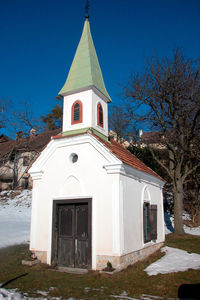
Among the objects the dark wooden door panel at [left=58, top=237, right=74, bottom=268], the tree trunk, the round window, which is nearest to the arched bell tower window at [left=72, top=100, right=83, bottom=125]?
the round window

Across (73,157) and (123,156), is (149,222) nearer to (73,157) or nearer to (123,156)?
Result: (123,156)

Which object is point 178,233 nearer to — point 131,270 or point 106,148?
point 131,270

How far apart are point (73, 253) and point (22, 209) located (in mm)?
13970

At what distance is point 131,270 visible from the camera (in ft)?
26.3

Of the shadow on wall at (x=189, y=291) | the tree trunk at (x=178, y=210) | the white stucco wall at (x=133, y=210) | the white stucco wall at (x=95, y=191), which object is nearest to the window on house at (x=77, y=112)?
the white stucco wall at (x=95, y=191)

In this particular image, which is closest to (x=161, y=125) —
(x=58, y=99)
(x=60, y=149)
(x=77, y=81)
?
(x=77, y=81)

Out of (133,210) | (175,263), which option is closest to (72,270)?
(133,210)

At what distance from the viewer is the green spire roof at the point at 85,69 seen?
10.9m

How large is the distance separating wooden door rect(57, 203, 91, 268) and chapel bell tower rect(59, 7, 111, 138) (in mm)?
3211

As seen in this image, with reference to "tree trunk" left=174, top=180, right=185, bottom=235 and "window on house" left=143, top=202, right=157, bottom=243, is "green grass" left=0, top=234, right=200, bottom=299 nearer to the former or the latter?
"window on house" left=143, top=202, right=157, bottom=243

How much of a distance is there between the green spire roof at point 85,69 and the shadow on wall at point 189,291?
784 centimetres

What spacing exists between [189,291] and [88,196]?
165 inches

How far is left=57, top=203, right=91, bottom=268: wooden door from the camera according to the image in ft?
28.6

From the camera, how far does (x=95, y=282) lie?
7.05 metres
